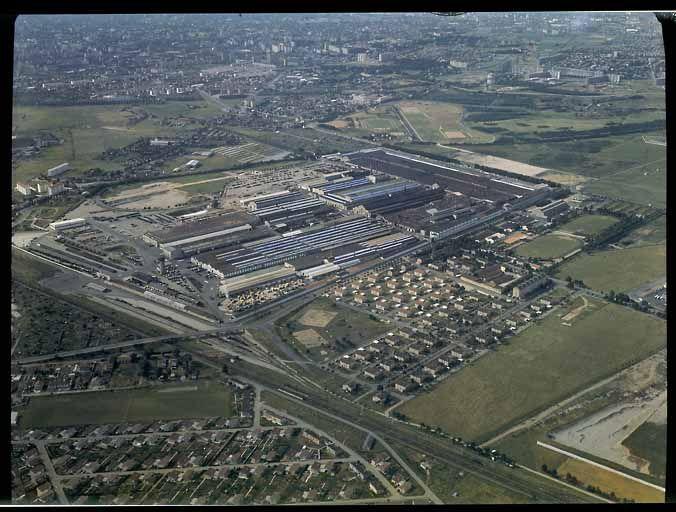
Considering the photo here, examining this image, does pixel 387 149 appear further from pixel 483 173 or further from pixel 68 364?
pixel 68 364

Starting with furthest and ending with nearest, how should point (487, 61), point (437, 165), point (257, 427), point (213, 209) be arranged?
1. point (487, 61)
2. point (437, 165)
3. point (213, 209)
4. point (257, 427)

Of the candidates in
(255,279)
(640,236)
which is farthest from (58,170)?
(640,236)

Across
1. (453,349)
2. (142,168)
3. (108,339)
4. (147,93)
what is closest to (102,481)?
(108,339)

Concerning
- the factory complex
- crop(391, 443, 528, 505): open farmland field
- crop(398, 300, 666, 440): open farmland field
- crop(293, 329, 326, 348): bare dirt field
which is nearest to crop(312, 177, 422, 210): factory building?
the factory complex

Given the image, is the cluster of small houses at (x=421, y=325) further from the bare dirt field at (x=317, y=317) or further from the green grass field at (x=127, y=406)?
the green grass field at (x=127, y=406)

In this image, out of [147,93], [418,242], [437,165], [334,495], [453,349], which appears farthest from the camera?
[147,93]

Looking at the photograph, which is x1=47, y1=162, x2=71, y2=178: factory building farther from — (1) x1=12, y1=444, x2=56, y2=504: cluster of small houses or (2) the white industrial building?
(1) x1=12, y1=444, x2=56, y2=504: cluster of small houses
